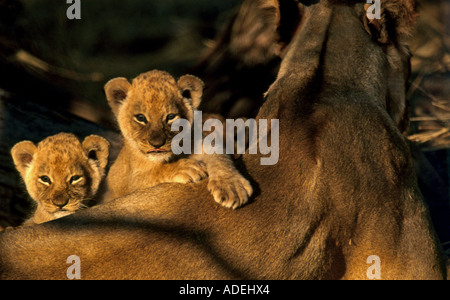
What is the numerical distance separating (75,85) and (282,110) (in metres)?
2.52

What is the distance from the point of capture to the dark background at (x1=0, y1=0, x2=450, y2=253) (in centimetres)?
456

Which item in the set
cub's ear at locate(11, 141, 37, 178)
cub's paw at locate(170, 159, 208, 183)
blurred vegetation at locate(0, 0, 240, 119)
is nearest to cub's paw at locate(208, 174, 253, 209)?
cub's paw at locate(170, 159, 208, 183)

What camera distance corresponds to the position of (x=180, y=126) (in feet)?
9.89

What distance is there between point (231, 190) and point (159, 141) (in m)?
0.49

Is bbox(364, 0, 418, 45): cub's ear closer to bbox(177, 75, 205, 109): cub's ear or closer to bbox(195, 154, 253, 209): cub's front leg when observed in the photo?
bbox(177, 75, 205, 109): cub's ear

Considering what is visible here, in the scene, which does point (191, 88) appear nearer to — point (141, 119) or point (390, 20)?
point (141, 119)

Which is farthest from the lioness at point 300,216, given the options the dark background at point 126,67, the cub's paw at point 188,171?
the dark background at point 126,67

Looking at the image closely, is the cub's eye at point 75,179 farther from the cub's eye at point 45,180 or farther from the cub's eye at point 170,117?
the cub's eye at point 170,117

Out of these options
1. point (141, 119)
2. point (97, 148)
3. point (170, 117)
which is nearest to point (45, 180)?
point (97, 148)

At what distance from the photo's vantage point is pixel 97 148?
10.6 feet

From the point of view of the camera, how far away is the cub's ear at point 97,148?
320cm

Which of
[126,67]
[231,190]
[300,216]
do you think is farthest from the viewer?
[126,67]

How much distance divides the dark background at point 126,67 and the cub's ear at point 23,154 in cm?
118

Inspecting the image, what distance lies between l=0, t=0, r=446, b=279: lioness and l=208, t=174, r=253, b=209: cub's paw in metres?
0.06
